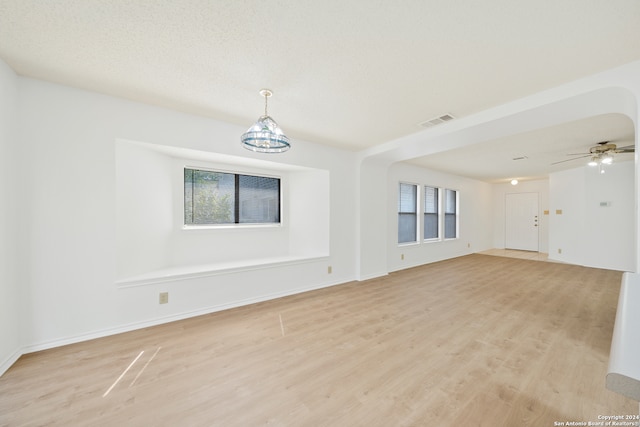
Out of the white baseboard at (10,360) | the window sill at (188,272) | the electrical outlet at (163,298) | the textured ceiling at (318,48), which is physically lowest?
the white baseboard at (10,360)

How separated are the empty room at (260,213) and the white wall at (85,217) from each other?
2 cm

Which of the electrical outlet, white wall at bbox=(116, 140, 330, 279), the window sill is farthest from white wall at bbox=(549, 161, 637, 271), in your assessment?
the electrical outlet

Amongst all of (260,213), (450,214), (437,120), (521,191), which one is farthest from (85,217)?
(521,191)

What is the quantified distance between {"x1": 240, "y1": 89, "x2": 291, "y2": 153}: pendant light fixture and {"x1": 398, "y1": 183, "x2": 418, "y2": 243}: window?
4.08 m

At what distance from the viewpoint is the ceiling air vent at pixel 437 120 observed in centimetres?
295

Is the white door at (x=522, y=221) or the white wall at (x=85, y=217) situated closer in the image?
the white wall at (x=85, y=217)

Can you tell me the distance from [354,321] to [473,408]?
1.43 metres

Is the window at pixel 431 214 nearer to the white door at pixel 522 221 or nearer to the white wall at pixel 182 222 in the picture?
the white wall at pixel 182 222

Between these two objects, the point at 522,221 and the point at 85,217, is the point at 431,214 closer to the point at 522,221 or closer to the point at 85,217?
the point at 522,221

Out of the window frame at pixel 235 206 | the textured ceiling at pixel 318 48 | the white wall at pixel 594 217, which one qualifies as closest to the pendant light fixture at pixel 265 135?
the textured ceiling at pixel 318 48

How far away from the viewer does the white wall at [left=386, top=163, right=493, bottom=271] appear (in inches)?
213

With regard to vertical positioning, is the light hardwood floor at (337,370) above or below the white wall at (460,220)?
below

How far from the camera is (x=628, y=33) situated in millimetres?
1624

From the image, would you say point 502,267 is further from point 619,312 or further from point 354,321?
point 619,312
